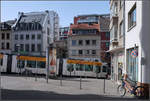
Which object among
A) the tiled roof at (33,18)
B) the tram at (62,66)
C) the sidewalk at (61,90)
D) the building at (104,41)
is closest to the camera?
the sidewalk at (61,90)

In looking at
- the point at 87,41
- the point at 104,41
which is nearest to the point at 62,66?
the point at 87,41

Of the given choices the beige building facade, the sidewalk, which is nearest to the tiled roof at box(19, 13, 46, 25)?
the beige building facade

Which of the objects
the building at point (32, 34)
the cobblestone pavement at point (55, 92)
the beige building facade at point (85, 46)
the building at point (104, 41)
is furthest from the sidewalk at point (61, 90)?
the building at point (32, 34)

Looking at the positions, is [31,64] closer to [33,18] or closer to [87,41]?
[87,41]

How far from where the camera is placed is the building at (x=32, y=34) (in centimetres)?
4278

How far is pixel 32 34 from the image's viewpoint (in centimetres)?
4328

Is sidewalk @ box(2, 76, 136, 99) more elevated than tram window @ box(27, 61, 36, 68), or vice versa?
tram window @ box(27, 61, 36, 68)

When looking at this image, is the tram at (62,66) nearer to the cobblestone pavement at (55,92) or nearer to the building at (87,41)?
the cobblestone pavement at (55,92)

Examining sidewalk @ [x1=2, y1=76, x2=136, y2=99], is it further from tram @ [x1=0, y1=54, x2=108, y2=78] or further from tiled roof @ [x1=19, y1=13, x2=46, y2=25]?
tiled roof @ [x1=19, y1=13, x2=46, y2=25]

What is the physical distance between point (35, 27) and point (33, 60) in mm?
19919

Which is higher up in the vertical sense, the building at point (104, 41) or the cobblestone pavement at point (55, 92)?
the building at point (104, 41)

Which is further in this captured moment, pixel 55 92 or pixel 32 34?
pixel 32 34

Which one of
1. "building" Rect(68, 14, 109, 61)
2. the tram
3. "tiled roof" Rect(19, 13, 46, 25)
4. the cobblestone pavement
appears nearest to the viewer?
the cobblestone pavement

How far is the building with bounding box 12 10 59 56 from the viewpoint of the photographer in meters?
42.8
